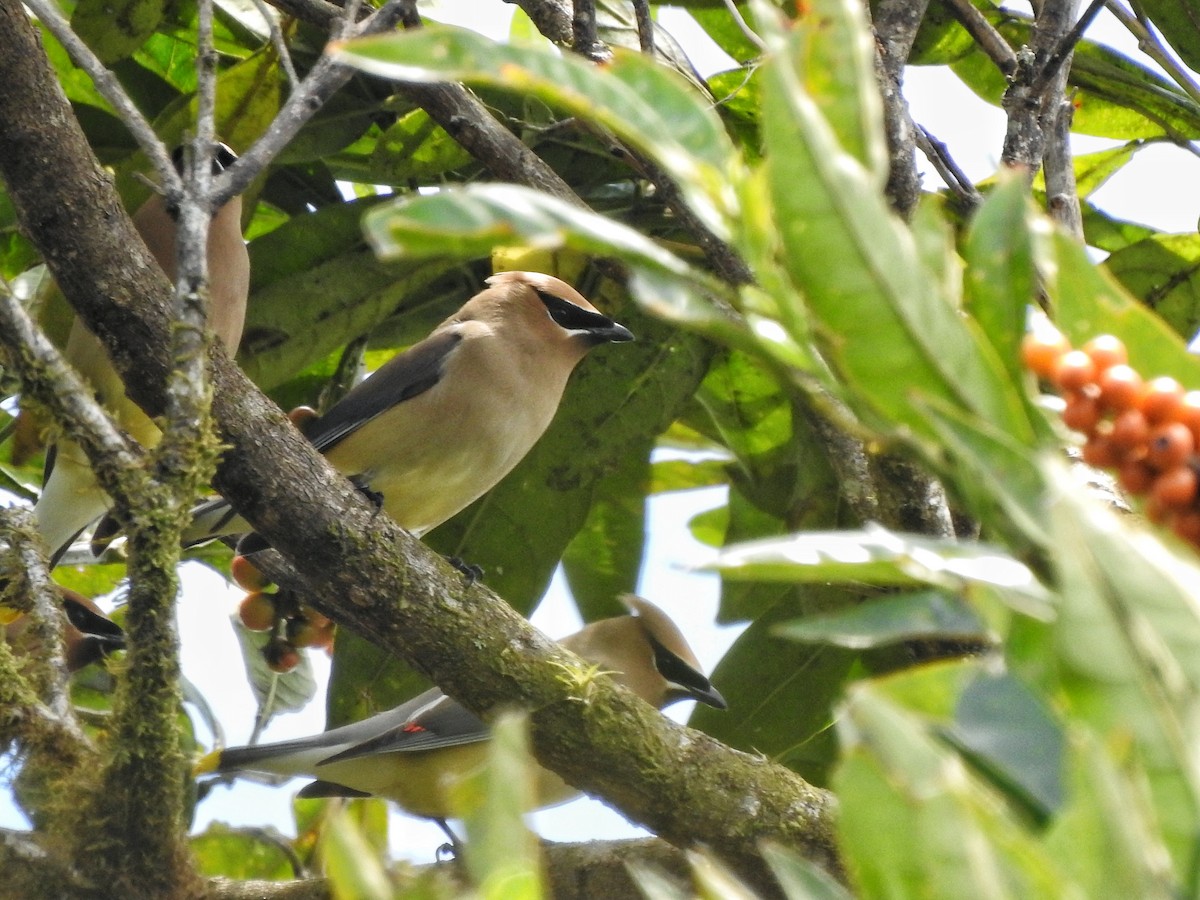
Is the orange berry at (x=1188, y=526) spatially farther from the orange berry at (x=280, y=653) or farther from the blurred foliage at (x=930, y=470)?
the orange berry at (x=280, y=653)

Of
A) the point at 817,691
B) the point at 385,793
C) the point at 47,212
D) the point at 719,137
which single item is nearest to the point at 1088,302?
the point at 719,137

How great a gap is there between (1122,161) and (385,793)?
2.85 metres

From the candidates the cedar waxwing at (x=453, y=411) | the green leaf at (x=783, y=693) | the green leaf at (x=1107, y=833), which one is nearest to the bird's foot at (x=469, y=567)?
the cedar waxwing at (x=453, y=411)

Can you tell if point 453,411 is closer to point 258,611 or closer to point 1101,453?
point 258,611

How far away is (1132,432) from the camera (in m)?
1.08

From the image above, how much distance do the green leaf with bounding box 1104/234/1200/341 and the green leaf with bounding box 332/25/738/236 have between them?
3011mm

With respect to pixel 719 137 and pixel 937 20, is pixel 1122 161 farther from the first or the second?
pixel 719 137

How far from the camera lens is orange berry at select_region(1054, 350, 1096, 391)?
1117mm

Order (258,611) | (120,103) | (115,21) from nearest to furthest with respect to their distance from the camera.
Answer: (120,103) → (115,21) → (258,611)

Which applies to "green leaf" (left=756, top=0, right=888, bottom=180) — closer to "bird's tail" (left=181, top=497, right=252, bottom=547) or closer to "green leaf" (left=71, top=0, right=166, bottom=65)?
"green leaf" (left=71, top=0, right=166, bottom=65)

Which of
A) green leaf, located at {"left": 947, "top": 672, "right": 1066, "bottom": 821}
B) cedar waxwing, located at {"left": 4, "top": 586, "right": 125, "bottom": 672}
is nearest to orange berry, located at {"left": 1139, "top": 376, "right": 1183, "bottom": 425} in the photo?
green leaf, located at {"left": 947, "top": 672, "right": 1066, "bottom": 821}

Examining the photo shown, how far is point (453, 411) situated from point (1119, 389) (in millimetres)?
3273

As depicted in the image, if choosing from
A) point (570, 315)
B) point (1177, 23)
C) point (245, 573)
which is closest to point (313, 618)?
point (245, 573)

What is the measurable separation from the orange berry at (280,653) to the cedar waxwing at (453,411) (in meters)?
0.45
